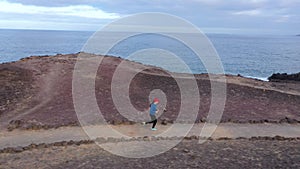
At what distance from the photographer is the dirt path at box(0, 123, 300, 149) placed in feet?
46.0

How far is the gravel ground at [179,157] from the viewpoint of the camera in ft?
35.2

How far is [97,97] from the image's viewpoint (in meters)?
20.2

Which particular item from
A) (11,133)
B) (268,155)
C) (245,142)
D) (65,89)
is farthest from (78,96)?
(268,155)

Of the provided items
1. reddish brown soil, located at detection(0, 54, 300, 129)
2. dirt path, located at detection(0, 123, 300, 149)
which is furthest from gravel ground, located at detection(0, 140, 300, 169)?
reddish brown soil, located at detection(0, 54, 300, 129)

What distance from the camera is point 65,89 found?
21.2m

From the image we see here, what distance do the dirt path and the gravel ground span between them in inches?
63.6

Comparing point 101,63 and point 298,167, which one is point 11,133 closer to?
point 298,167

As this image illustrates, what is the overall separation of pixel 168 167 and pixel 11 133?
7.38m

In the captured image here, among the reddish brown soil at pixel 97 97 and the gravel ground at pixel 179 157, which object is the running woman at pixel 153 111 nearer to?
the reddish brown soil at pixel 97 97

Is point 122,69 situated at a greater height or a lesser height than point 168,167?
greater

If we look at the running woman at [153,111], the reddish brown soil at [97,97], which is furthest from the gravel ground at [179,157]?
the reddish brown soil at [97,97]

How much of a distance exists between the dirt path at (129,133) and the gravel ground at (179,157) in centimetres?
162

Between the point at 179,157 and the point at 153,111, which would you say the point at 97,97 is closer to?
the point at 153,111

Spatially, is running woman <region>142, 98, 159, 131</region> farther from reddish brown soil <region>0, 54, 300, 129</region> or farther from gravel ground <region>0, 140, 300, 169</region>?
gravel ground <region>0, 140, 300, 169</region>
